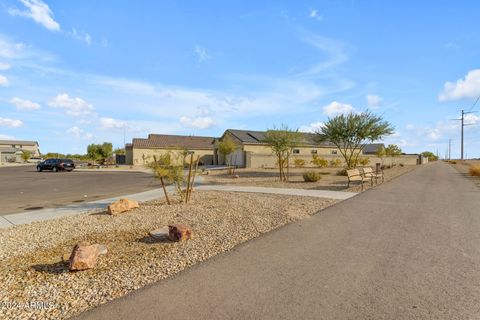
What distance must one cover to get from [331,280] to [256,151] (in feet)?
117

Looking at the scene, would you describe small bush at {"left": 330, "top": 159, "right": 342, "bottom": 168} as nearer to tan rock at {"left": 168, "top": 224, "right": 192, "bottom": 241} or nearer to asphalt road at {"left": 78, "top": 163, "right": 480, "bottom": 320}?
asphalt road at {"left": 78, "top": 163, "right": 480, "bottom": 320}

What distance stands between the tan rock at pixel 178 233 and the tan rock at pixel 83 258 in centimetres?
163

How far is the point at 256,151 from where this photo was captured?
3988cm

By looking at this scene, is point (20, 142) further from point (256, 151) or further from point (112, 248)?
point (112, 248)

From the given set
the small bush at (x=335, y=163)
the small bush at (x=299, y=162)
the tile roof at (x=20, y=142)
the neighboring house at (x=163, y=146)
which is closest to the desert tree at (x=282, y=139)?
the small bush at (x=299, y=162)

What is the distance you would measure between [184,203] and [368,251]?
257 inches

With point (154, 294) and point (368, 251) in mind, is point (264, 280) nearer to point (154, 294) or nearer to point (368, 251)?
point (154, 294)

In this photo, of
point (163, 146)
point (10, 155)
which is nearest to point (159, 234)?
point (163, 146)

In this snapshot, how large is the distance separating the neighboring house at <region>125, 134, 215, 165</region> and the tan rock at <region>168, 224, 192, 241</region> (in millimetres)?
40477

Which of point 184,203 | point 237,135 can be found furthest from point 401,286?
point 237,135

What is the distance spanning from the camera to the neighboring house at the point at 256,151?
35.7m

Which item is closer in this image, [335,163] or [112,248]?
[112,248]

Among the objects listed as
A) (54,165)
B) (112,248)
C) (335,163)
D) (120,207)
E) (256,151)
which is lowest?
(112,248)

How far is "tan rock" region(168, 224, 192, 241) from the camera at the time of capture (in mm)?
6219
